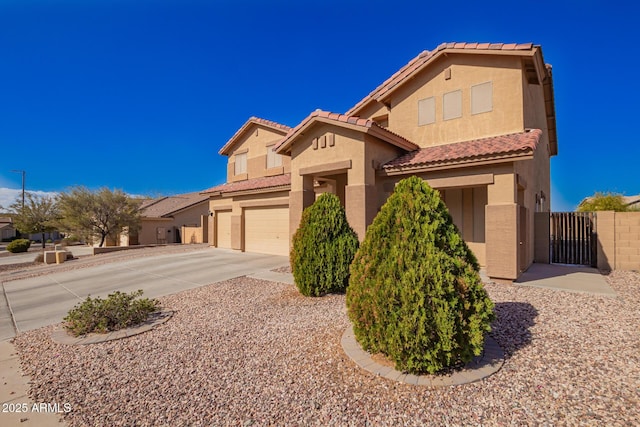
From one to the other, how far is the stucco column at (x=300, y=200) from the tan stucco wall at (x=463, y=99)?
4.20m

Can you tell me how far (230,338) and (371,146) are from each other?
7656mm

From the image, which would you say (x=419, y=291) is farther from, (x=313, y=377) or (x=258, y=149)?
(x=258, y=149)

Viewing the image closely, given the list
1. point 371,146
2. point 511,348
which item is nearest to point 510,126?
point 371,146

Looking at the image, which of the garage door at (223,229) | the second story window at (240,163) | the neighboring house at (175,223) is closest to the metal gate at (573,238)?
the garage door at (223,229)

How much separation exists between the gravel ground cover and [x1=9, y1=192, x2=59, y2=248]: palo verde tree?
127ft

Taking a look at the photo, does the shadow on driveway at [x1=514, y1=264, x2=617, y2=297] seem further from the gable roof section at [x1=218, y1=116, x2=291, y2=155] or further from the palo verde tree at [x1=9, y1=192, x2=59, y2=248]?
the palo verde tree at [x1=9, y1=192, x2=59, y2=248]

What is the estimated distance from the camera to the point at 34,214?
116 ft

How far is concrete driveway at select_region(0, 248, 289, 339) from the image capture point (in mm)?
7723

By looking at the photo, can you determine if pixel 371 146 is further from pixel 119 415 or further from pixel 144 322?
pixel 119 415

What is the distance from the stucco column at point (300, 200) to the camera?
12.1 metres

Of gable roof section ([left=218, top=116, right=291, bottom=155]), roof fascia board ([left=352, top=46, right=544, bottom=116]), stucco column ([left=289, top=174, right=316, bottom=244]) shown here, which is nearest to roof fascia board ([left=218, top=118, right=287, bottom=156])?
gable roof section ([left=218, top=116, right=291, bottom=155])

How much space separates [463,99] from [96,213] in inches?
1100

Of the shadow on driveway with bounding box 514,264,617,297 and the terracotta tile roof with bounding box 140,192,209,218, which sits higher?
the terracotta tile roof with bounding box 140,192,209,218

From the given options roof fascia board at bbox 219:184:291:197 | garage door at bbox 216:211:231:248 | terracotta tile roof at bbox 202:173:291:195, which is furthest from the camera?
garage door at bbox 216:211:231:248
